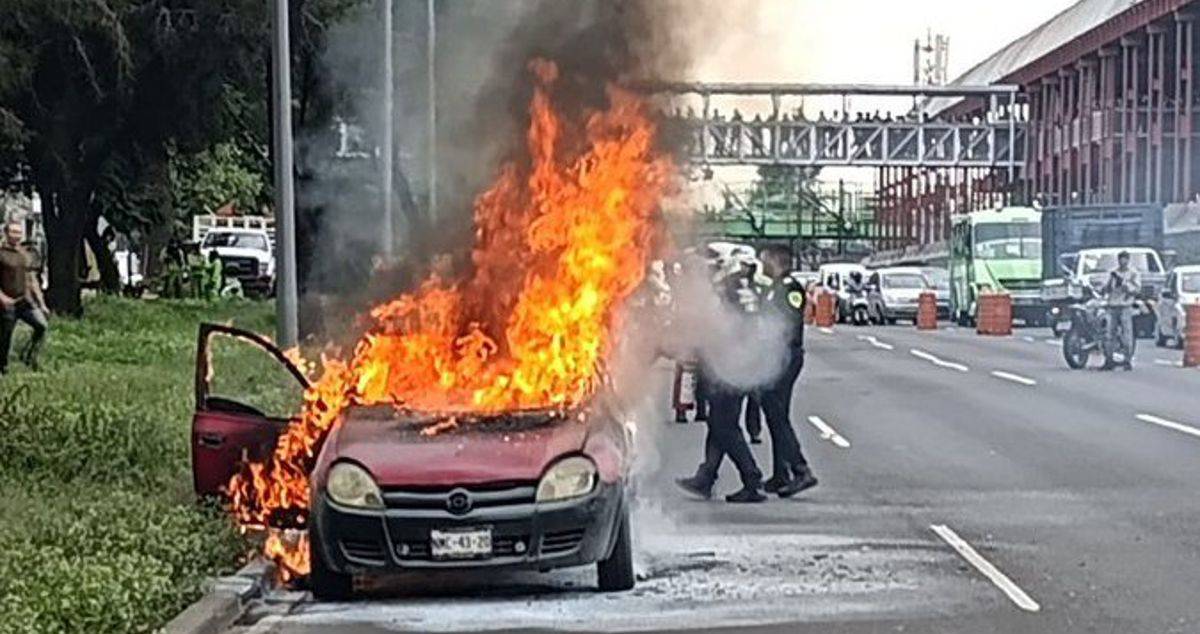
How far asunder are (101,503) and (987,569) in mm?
4999

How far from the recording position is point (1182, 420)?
62.4 ft

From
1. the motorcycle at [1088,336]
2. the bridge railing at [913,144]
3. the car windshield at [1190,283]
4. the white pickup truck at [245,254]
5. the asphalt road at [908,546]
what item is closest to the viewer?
the asphalt road at [908,546]

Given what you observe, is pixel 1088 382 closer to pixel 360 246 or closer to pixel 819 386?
pixel 819 386

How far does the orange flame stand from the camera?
1081 cm

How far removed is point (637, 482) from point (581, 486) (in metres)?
4.89

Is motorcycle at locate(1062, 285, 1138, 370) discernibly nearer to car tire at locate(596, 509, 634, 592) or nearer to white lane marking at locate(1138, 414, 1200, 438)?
white lane marking at locate(1138, 414, 1200, 438)

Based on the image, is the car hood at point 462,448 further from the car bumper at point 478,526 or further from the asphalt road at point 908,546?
the asphalt road at point 908,546

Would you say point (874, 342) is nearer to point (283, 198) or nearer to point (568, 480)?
point (283, 198)

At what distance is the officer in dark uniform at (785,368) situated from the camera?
44.8ft

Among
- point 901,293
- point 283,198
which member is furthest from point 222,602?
point 901,293

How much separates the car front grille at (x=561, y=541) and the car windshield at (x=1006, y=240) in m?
38.0

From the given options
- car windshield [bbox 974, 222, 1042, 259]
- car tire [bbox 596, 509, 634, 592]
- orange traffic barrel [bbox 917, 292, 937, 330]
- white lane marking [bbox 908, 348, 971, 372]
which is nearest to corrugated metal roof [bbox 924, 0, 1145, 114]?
car windshield [bbox 974, 222, 1042, 259]

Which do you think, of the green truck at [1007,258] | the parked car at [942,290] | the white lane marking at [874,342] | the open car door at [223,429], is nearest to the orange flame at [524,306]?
the open car door at [223,429]

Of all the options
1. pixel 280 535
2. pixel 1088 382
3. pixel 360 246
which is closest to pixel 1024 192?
pixel 1088 382
